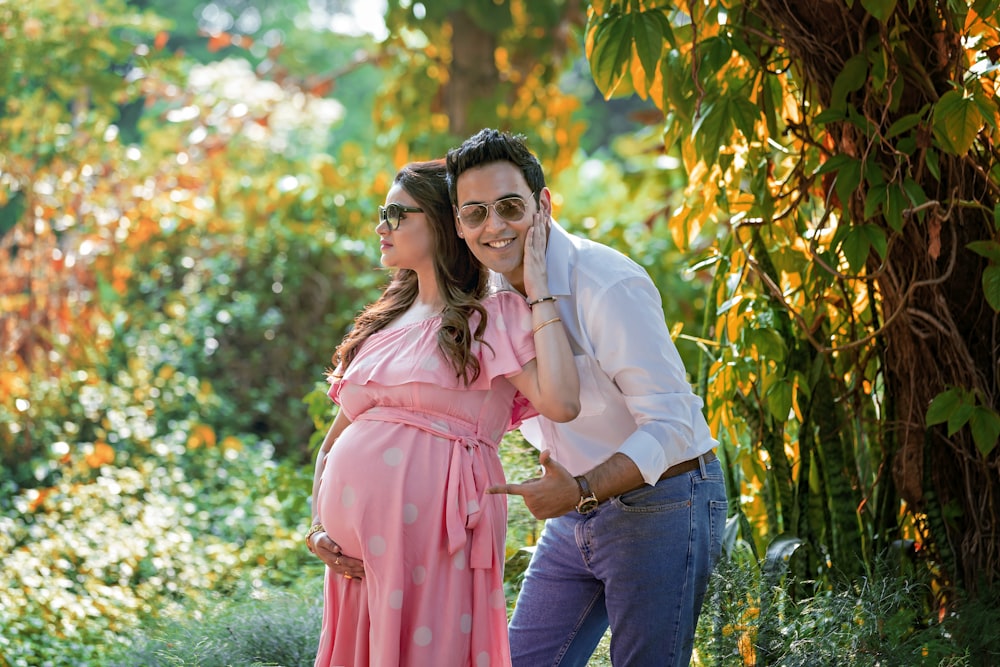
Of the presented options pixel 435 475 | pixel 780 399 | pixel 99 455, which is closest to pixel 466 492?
pixel 435 475

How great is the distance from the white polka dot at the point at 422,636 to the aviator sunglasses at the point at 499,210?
2.54 ft

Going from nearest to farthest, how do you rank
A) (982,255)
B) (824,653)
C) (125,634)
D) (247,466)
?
(824,653), (982,255), (125,634), (247,466)

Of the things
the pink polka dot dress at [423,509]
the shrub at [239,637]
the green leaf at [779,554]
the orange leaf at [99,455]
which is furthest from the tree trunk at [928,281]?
the orange leaf at [99,455]

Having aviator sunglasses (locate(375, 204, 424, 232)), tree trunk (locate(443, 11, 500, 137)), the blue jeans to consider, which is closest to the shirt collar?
aviator sunglasses (locate(375, 204, 424, 232))

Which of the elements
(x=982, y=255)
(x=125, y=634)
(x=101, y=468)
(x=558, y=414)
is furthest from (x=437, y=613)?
(x=101, y=468)

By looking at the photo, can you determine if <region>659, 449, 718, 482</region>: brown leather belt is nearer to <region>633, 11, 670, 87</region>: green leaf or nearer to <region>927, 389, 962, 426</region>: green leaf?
<region>927, 389, 962, 426</region>: green leaf

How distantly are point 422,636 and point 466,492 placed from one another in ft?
0.92

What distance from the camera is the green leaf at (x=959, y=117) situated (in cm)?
240

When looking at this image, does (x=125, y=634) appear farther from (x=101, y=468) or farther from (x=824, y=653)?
(x=824, y=653)

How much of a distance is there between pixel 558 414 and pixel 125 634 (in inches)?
87.4

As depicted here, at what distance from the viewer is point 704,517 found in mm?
2148

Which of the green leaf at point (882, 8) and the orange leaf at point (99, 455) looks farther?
the orange leaf at point (99, 455)

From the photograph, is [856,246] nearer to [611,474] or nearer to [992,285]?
[992,285]

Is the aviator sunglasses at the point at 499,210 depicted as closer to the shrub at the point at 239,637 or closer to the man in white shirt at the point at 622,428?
the man in white shirt at the point at 622,428
